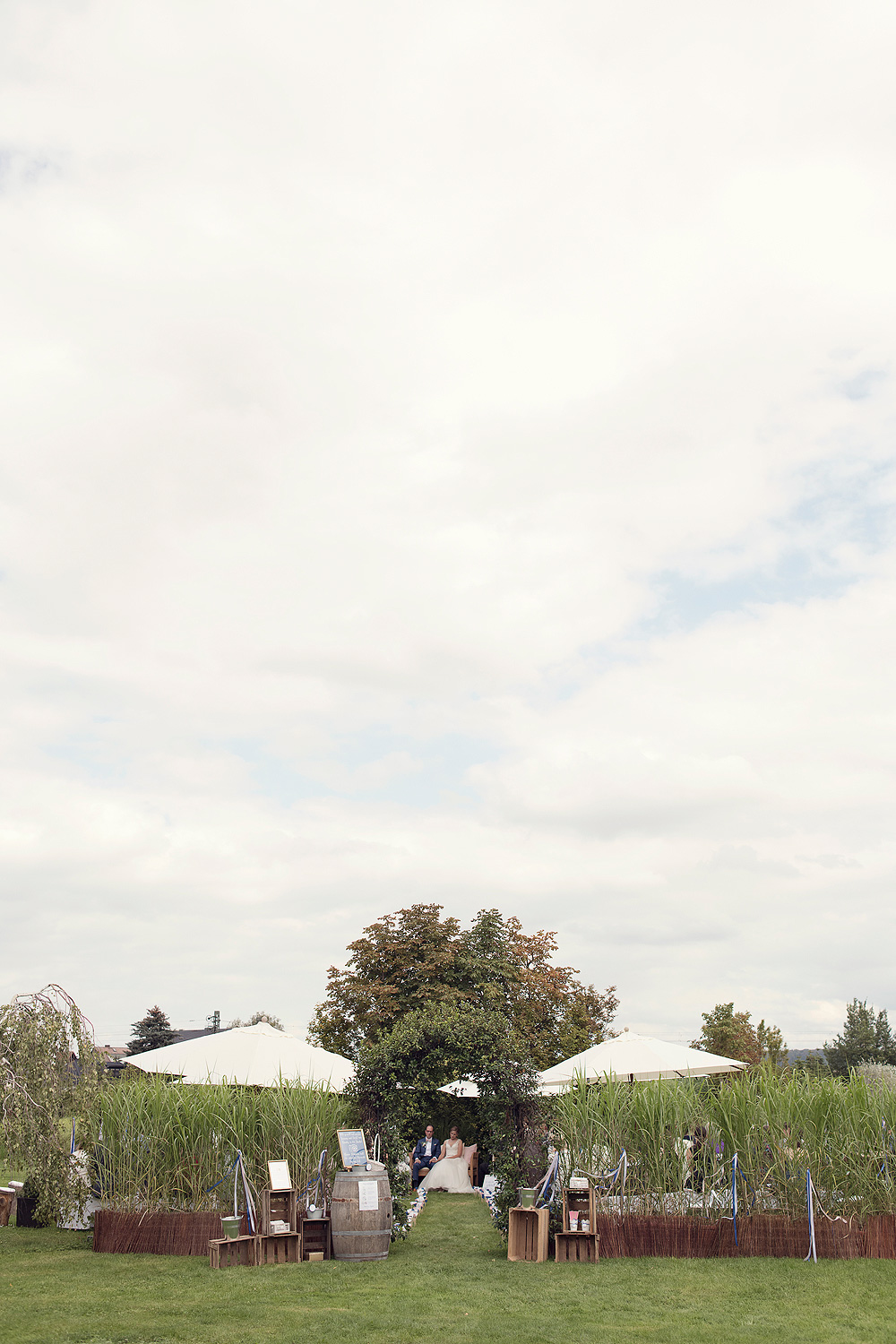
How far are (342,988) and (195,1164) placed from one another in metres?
14.8

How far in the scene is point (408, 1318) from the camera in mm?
8633

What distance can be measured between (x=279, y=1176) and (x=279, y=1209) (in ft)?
1.63

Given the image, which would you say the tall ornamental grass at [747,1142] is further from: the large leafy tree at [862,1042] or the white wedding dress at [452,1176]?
the large leafy tree at [862,1042]

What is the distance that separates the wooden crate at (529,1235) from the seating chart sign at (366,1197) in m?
1.50

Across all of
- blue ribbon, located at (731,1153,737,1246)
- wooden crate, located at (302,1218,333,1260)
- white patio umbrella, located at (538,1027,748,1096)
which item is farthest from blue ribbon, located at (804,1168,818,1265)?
wooden crate, located at (302,1218,333,1260)

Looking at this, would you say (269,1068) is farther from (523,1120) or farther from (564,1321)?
(564,1321)

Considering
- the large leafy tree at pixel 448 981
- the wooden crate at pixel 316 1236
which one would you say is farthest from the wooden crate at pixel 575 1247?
the large leafy tree at pixel 448 981

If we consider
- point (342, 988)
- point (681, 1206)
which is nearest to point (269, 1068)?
point (681, 1206)

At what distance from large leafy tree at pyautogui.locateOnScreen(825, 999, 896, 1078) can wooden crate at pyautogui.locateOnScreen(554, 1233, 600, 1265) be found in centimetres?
4777

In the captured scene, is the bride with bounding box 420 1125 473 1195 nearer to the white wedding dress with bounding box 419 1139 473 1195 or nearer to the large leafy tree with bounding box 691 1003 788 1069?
the white wedding dress with bounding box 419 1139 473 1195

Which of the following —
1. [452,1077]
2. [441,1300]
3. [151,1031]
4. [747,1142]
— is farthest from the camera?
[151,1031]

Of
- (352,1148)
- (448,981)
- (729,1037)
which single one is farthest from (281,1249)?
(729,1037)

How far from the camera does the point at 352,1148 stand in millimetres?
11711

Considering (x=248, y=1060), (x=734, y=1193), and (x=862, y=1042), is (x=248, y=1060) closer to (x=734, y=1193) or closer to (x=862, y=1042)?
(x=734, y=1193)
